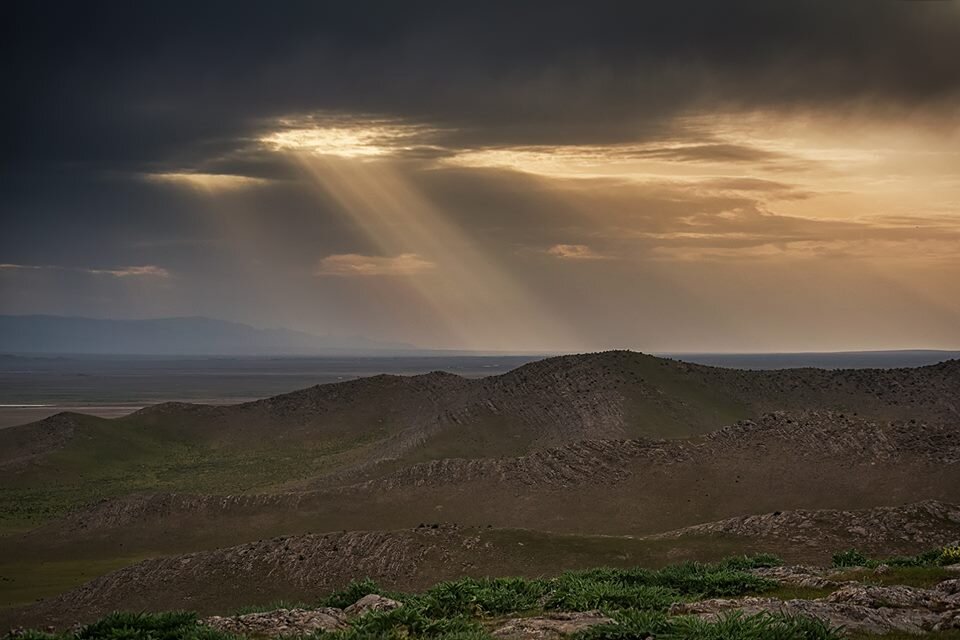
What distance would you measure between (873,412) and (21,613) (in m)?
77.0

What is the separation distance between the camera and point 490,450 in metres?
73.4

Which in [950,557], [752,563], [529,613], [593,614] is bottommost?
[752,563]

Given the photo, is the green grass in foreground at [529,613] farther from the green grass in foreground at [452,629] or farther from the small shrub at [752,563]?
the small shrub at [752,563]

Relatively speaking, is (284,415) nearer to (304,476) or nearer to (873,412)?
(304,476)

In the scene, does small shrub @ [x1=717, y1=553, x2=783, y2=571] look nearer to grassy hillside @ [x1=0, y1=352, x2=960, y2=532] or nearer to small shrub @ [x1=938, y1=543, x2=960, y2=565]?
small shrub @ [x1=938, y1=543, x2=960, y2=565]

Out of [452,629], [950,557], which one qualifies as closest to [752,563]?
[950,557]

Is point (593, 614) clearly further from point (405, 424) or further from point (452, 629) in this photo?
point (405, 424)

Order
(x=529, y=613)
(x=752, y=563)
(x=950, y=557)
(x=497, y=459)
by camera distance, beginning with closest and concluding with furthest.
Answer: (x=529, y=613) < (x=950, y=557) < (x=752, y=563) < (x=497, y=459)

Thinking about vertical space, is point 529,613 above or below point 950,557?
above

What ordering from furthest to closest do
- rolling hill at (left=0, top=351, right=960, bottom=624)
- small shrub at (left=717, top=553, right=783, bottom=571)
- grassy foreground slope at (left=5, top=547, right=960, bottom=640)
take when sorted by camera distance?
rolling hill at (left=0, top=351, right=960, bottom=624), small shrub at (left=717, top=553, right=783, bottom=571), grassy foreground slope at (left=5, top=547, right=960, bottom=640)

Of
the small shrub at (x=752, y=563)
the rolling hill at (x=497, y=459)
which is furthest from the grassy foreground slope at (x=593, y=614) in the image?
the rolling hill at (x=497, y=459)

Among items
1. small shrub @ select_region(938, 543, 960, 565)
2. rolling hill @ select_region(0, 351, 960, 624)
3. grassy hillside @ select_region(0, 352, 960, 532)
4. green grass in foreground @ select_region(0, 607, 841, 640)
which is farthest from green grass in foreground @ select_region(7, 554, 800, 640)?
grassy hillside @ select_region(0, 352, 960, 532)

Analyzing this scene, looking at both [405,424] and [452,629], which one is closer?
[452,629]

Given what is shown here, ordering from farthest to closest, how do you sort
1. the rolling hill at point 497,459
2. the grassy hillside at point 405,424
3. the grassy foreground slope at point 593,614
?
1. the grassy hillside at point 405,424
2. the rolling hill at point 497,459
3. the grassy foreground slope at point 593,614
